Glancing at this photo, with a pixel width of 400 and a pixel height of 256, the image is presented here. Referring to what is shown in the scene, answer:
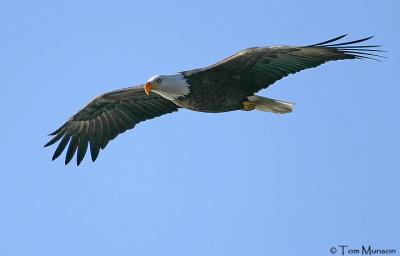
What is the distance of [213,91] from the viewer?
12117mm

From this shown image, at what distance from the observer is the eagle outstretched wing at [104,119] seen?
13.9 m

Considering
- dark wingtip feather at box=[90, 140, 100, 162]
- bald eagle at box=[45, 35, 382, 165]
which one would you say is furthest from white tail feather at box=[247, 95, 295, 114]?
dark wingtip feather at box=[90, 140, 100, 162]

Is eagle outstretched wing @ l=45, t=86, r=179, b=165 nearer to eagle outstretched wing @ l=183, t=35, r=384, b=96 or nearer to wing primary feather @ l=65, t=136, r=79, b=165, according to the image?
wing primary feather @ l=65, t=136, r=79, b=165

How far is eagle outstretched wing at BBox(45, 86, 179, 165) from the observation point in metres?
13.9

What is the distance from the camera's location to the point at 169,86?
12.3m

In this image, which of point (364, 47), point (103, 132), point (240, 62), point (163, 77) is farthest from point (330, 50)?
point (103, 132)

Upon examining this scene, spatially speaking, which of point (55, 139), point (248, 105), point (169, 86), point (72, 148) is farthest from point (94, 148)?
point (248, 105)

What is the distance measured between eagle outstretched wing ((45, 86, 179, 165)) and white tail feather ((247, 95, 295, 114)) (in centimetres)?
173

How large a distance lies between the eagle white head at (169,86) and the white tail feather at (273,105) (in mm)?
1155

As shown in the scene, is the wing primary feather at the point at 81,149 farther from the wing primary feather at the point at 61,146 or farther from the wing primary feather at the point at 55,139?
the wing primary feather at the point at 55,139

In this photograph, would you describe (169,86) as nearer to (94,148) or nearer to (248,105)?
(248,105)

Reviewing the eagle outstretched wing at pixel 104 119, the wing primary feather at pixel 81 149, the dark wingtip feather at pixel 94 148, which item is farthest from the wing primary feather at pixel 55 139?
the dark wingtip feather at pixel 94 148

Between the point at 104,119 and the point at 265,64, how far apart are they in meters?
3.35

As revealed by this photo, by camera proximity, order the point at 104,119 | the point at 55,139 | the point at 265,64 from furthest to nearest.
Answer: the point at 104,119
the point at 55,139
the point at 265,64
